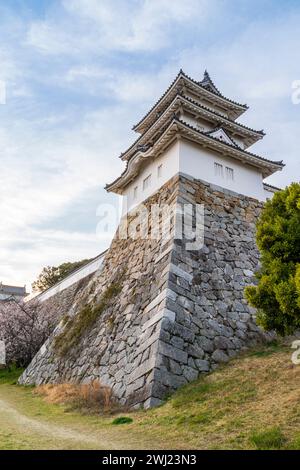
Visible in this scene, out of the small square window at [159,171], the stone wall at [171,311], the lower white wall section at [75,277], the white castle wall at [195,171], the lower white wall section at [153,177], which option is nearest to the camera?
the stone wall at [171,311]

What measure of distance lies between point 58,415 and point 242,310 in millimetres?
5530

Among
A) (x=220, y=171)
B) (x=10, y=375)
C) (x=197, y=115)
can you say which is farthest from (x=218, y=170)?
(x=10, y=375)

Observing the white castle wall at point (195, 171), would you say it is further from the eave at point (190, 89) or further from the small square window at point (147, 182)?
the eave at point (190, 89)

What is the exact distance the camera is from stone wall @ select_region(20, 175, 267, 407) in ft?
29.1

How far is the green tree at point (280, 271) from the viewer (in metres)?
6.37

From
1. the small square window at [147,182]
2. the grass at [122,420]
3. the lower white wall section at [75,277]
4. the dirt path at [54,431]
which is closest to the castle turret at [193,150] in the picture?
the small square window at [147,182]

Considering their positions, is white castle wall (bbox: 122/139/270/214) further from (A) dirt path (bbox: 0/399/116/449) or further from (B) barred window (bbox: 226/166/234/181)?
(A) dirt path (bbox: 0/399/116/449)

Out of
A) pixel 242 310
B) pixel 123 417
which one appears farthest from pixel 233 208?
pixel 123 417

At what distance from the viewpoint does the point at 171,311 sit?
31.2 ft

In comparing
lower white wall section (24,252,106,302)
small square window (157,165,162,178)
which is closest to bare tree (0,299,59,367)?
lower white wall section (24,252,106,302)

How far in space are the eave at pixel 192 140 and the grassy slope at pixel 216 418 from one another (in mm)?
7179

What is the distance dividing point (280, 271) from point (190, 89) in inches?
464

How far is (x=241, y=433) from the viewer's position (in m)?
5.57

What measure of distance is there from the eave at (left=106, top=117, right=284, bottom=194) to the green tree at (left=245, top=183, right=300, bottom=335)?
6.05m
